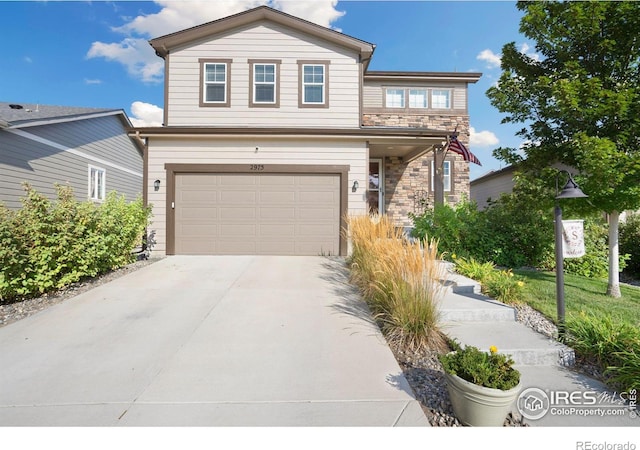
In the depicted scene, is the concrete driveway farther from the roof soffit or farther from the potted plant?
the roof soffit

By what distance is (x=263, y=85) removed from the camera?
8.86 m

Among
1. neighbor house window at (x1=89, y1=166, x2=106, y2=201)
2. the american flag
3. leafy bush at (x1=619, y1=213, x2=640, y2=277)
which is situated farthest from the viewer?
neighbor house window at (x1=89, y1=166, x2=106, y2=201)

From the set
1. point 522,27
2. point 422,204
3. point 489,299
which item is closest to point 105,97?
point 422,204

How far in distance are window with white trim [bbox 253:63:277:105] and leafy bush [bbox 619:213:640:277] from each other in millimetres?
10559

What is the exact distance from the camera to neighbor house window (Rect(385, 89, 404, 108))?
12.6 metres

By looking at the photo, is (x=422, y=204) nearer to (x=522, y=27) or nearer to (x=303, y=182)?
(x=303, y=182)

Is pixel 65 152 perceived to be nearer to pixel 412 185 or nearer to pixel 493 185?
pixel 412 185

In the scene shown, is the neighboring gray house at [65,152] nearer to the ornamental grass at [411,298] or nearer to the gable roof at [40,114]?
the gable roof at [40,114]

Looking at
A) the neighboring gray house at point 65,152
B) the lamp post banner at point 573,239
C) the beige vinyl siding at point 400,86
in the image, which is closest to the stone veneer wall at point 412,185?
the beige vinyl siding at point 400,86

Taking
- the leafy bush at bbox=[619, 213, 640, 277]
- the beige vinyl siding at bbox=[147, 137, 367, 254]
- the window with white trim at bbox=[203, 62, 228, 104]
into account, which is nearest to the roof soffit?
the window with white trim at bbox=[203, 62, 228, 104]

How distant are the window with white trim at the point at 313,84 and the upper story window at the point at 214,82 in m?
2.25

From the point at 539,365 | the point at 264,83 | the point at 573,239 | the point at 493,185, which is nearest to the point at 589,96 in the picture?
the point at 573,239

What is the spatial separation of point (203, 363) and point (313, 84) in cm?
828

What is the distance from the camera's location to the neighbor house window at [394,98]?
12578 mm
